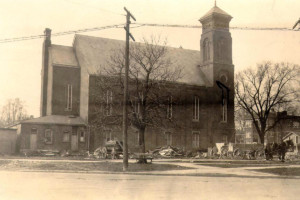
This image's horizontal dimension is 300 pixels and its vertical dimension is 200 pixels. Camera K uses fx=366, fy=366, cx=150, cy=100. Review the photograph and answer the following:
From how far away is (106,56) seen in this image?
44.6m

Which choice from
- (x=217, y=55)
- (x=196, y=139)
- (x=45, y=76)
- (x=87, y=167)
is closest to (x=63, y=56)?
(x=45, y=76)

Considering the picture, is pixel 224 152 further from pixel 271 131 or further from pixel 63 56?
pixel 271 131

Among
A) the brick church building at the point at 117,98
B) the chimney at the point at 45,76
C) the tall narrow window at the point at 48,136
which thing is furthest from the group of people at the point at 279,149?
the chimney at the point at 45,76

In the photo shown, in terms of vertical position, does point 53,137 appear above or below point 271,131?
below

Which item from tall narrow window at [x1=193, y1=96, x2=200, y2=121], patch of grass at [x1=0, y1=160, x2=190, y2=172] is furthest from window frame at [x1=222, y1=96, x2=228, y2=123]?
patch of grass at [x1=0, y1=160, x2=190, y2=172]

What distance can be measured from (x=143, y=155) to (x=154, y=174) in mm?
5920

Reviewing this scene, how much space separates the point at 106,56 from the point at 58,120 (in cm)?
972

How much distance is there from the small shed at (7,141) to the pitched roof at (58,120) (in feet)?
6.49

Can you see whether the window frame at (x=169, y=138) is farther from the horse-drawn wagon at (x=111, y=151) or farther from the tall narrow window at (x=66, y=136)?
the tall narrow window at (x=66, y=136)

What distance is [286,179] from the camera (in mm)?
18625

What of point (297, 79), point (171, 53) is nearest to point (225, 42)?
point (171, 53)

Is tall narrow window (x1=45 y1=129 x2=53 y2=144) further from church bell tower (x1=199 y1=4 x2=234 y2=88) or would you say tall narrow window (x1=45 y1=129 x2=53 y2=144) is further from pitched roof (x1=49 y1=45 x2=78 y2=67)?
church bell tower (x1=199 y1=4 x2=234 y2=88)

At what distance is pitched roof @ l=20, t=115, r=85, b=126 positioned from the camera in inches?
1566

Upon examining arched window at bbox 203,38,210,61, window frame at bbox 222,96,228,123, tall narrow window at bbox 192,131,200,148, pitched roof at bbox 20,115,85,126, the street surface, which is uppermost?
arched window at bbox 203,38,210,61
